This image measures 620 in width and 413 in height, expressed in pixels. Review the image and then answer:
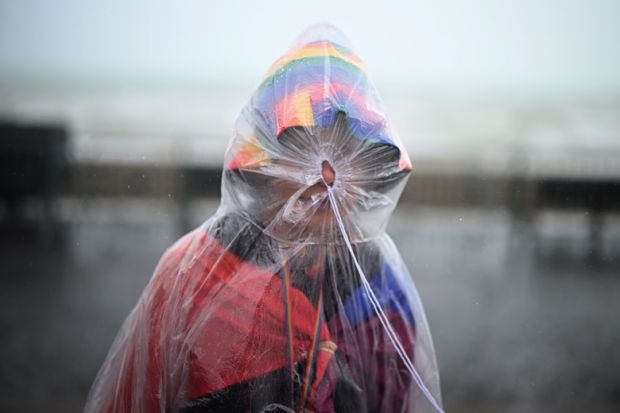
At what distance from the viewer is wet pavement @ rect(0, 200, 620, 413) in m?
3.60

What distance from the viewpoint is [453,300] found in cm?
510

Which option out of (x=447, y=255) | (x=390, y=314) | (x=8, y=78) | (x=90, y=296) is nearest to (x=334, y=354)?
(x=390, y=314)

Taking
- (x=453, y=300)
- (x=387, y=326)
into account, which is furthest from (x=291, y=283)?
(x=453, y=300)

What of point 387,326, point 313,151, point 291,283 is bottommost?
point 387,326

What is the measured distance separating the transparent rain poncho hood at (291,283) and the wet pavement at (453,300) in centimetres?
200

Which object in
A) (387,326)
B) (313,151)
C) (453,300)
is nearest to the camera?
(313,151)

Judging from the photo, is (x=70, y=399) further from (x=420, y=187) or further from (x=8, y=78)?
(x=8, y=78)

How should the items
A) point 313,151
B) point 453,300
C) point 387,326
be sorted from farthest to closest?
point 453,300 → point 387,326 → point 313,151

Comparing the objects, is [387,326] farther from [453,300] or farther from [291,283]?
[453,300]

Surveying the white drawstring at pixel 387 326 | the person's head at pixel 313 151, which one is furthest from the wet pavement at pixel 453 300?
the person's head at pixel 313 151

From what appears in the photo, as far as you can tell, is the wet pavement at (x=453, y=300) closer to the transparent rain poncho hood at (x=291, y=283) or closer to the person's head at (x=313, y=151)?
the transparent rain poncho hood at (x=291, y=283)

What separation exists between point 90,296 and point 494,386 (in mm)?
3144

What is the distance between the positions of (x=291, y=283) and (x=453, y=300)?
3.81 m

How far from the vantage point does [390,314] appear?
63.5 inches
